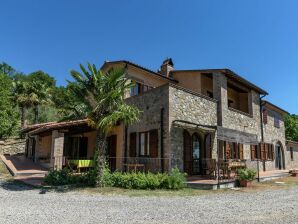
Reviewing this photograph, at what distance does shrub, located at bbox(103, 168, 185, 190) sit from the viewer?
443 inches

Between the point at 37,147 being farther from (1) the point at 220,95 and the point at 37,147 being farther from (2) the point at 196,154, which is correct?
(1) the point at 220,95

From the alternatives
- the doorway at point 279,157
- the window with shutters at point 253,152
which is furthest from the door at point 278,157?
the window with shutters at point 253,152

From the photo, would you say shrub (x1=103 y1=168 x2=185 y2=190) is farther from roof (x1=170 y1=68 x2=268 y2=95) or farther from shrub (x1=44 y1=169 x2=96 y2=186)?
roof (x1=170 y1=68 x2=268 y2=95)

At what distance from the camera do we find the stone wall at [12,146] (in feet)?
86.1

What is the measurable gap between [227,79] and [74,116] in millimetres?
10958

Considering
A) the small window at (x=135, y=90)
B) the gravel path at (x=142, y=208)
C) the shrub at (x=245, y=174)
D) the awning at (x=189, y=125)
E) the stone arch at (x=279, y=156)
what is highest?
the small window at (x=135, y=90)

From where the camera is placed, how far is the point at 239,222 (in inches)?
253

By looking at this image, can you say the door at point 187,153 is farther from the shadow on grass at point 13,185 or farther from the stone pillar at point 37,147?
the stone pillar at point 37,147

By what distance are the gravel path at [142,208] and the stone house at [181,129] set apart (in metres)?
3.29

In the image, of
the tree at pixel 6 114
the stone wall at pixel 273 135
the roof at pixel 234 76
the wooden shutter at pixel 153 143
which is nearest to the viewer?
the wooden shutter at pixel 153 143

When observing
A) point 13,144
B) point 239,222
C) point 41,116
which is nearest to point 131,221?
point 239,222

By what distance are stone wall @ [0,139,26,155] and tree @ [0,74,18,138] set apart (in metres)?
1.27

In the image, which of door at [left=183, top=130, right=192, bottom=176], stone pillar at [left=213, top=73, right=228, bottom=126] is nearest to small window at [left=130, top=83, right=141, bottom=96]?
door at [left=183, top=130, right=192, bottom=176]

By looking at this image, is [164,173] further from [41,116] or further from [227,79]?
[41,116]
